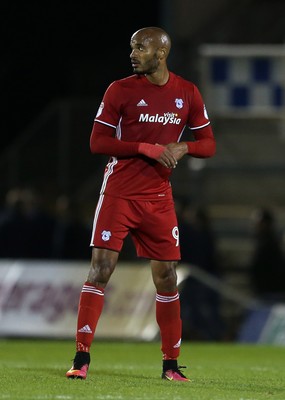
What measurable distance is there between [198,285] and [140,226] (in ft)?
20.6

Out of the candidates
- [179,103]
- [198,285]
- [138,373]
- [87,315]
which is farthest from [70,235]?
[87,315]

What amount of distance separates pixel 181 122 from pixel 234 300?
6545 millimetres

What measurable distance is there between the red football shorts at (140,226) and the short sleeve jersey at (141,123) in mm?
61

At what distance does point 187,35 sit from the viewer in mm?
20859

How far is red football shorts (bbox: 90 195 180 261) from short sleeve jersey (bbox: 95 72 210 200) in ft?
0.20

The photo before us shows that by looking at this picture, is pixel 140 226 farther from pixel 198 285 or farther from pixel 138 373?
pixel 198 285

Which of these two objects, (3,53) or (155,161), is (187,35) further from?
(155,161)

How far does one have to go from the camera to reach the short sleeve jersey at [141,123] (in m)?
8.12

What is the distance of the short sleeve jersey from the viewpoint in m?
8.12

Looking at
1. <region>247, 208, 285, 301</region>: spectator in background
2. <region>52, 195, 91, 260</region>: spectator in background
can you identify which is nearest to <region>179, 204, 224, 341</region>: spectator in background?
<region>247, 208, 285, 301</region>: spectator in background

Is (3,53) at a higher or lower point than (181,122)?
lower

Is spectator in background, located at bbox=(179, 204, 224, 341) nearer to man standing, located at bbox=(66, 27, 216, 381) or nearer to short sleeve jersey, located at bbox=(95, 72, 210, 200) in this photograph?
man standing, located at bbox=(66, 27, 216, 381)

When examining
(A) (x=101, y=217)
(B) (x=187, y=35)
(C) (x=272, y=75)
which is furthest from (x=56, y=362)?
(B) (x=187, y=35)

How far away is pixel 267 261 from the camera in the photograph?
1533 centimetres
